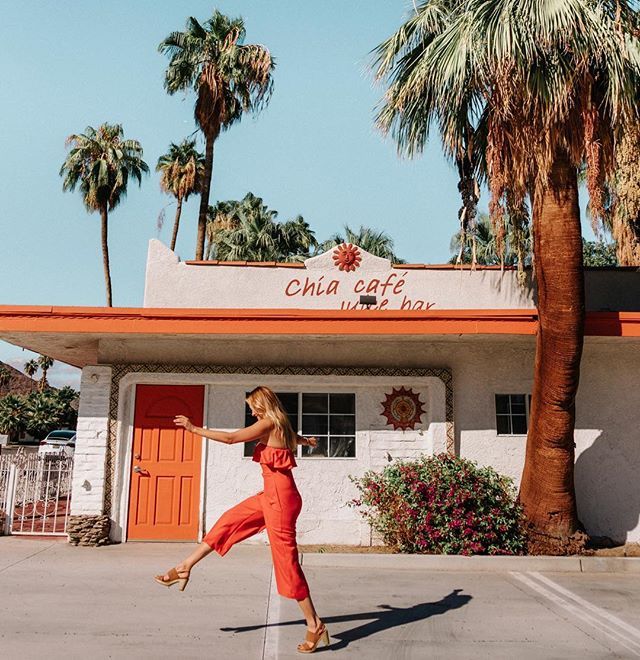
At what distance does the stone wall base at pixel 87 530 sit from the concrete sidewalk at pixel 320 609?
61cm

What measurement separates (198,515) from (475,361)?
479 cm

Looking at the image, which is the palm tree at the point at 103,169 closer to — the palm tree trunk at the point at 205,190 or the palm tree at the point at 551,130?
the palm tree trunk at the point at 205,190

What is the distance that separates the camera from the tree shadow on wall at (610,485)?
9.88 meters

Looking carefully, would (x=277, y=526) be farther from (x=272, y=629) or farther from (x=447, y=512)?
(x=447, y=512)

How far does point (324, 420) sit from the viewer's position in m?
10.2

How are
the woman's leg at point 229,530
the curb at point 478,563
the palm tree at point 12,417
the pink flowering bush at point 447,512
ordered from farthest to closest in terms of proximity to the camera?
the palm tree at point 12,417 < the pink flowering bush at point 447,512 < the curb at point 478,563 < the woman's leg at point 229,530

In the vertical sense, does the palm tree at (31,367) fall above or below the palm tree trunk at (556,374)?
above

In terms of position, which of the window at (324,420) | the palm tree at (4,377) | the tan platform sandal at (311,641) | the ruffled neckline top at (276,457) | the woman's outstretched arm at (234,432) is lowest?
the tan platform sandal at (311,641)

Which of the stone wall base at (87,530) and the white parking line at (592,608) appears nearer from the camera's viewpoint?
the white parking line at (592,608)

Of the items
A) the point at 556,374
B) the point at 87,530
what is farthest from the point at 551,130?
the point at 87,530

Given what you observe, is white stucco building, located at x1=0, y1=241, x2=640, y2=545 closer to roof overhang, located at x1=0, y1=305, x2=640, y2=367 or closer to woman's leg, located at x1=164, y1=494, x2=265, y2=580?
roof overhang, located at x1=0, y1=305, x2=640, y2=367

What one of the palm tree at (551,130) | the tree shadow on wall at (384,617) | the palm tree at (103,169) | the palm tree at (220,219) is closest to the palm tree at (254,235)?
the palm tree at (220,219)

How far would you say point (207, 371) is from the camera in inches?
400

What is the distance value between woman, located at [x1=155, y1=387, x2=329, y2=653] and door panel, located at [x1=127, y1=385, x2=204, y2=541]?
15.9 feet
